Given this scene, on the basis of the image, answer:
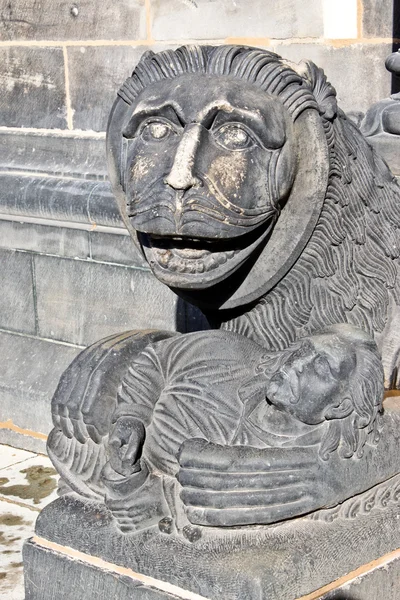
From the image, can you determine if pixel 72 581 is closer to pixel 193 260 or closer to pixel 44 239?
pixel 193 260

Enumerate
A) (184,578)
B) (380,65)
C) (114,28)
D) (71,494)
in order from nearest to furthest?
(184,578)
(71,494)
(380,65)
(114,28)

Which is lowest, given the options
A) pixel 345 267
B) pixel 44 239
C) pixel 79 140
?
pixel 44 239

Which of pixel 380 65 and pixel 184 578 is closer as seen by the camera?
pixel 184 578

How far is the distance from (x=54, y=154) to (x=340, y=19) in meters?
1.46

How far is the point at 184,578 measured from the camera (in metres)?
3.21

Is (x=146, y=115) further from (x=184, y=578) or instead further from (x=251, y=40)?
(x=251, y=40)

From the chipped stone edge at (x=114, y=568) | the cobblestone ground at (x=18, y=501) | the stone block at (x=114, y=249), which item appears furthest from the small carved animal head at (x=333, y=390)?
the stone block at (x=114, y=249)

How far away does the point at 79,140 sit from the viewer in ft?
17.7

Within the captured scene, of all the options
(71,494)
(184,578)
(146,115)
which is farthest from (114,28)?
(184,578)

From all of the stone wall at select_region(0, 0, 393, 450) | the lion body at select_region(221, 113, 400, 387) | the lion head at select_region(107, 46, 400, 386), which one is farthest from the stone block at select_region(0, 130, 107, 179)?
the lion body at select_region(221, 113, 400, 387)

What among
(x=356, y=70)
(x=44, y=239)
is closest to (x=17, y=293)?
(x=44, y=239)

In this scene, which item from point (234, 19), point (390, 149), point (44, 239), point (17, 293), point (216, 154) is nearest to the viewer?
point (216, 154)

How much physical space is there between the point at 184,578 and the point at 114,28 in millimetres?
2780

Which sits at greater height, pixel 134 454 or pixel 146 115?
pixel 146 115
